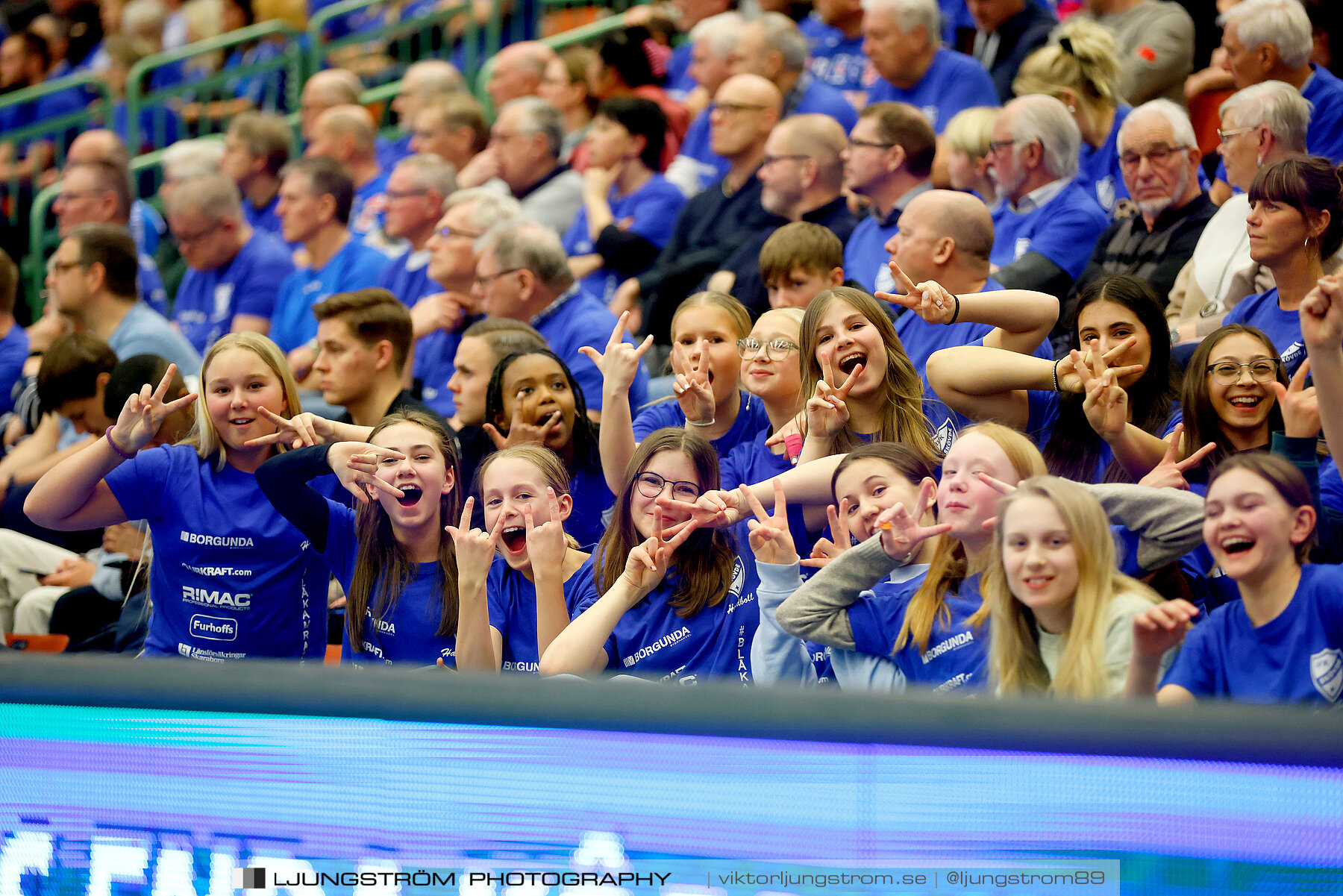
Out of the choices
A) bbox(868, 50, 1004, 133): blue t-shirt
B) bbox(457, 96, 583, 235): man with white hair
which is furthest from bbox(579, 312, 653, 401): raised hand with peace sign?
bbox(457, 96, 583, 235): man with white hair

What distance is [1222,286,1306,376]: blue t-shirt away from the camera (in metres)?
3.81

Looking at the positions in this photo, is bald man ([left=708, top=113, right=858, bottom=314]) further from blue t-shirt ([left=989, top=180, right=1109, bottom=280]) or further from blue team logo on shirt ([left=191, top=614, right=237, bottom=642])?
blue team logo on shirt ([left=191, top=614, right=237, bottom=642])

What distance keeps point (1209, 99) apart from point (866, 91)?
1.72 meters

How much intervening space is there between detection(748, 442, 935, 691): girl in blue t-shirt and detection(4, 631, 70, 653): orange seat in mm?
2463

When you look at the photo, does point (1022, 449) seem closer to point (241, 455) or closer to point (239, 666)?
point (239, 666)

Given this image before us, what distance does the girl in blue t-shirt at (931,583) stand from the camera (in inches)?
118

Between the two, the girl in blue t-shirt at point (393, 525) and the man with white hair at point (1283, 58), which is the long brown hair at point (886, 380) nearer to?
the girl in blue t-shirt at point (393, 525)

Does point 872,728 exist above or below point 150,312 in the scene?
below

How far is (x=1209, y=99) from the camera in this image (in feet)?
19.7

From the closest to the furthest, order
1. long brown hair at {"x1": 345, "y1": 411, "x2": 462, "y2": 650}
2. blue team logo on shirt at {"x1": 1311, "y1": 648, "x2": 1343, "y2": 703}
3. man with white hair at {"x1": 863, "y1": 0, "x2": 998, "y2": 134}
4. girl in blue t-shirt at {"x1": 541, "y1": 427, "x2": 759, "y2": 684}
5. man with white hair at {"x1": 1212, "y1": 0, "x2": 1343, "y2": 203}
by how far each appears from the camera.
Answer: blue team logo on shirt at {"x1": 1311, "y1": 648, "x2": 1343, "y2": 703}, girl in blue t-shirt at {"x1": 541, "y1": 427, "x2": 759, "y2": 684}, long brown hair at {"x1": 345, "y1": 411, "x2": 462, "y2": 650}, man with white hair at {"x1": 1212, "y1": 0, "x2": 1343, "y2": 203}, man with white hair at {"x1": 863, "y1": 0, "x2": 998, "y2": 134}

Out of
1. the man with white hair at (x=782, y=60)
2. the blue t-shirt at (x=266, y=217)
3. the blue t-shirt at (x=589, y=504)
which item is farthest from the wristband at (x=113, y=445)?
the blue t-shirt at (x=266, y=217)

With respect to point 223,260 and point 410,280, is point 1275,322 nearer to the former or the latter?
point 410,280

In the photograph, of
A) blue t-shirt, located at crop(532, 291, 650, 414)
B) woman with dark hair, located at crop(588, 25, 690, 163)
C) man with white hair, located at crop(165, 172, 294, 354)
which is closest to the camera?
blue t-shirt, located at crop(532, 291, 650, 414)

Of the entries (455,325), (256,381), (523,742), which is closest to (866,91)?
(455,325)
